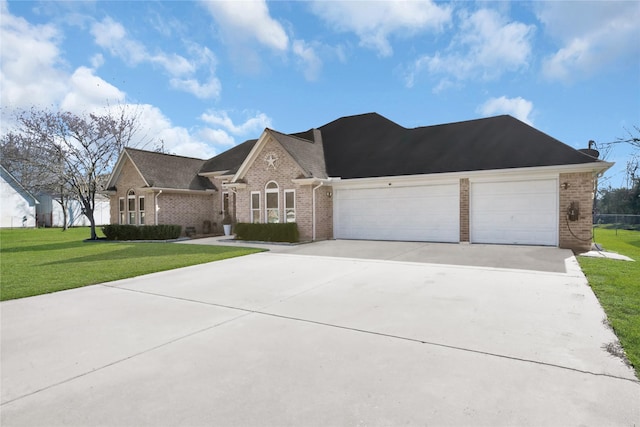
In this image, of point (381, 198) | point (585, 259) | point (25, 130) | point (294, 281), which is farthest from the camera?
point (25, 130)

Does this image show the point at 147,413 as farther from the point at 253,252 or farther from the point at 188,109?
the point at 188,109

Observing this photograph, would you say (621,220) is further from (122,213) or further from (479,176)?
(122,213)

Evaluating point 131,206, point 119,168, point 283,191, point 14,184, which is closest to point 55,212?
point 14,184

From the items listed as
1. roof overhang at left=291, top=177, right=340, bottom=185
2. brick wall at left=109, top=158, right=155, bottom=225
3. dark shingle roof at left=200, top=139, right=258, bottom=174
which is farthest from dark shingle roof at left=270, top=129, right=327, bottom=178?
brick wall at left=109, top=158, right=155, bottom=225

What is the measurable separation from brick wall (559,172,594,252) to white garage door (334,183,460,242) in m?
3.55

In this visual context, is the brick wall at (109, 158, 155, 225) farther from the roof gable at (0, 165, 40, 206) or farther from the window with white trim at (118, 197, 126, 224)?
the roof gable at (0, 165, 40, 206)

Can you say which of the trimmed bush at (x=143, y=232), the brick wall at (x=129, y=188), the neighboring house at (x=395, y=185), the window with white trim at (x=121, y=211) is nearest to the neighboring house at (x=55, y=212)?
the brick wall at (x=129, y=188)

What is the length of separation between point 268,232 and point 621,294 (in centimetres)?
1303

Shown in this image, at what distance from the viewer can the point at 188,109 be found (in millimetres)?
21453

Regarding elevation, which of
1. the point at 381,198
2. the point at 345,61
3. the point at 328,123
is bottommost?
the point at 381,198

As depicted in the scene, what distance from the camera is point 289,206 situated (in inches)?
656

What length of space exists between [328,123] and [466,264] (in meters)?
14.6

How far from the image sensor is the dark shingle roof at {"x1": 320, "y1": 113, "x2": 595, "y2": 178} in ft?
43.6

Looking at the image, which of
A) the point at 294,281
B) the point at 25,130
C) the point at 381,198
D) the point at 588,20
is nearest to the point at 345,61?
the point at 381,198
